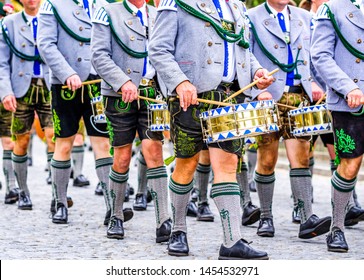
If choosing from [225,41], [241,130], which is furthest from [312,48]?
[241,130]

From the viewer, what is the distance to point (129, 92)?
24.6 ft

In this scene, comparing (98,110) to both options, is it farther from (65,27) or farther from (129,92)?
(129,92)

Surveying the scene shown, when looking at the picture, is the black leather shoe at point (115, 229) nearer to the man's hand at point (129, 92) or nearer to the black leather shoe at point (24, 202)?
the man's hand at point (129, 92)

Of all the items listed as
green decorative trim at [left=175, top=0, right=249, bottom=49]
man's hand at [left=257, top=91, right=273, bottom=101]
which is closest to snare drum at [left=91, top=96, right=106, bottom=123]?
man's hand at [left=257, top=91, right=273, bottom=101]

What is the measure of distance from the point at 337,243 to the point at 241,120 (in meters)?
1.59

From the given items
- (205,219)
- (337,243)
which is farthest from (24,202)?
(337,243)

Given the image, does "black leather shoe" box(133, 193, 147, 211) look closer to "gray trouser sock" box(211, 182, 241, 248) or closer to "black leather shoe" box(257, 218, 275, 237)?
"black leather shoe" box(257, 218, 275, 237)

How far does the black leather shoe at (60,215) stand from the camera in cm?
905

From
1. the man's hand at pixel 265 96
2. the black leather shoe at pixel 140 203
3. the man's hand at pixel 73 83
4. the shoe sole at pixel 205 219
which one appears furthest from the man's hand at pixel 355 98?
the black leather shoe at pixel 140 203

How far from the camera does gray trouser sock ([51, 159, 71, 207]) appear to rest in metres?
9.09
